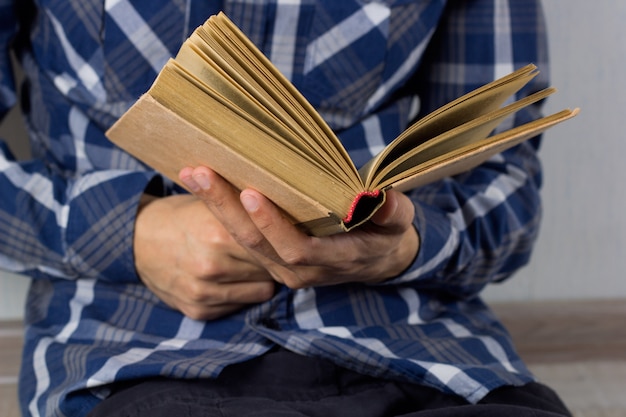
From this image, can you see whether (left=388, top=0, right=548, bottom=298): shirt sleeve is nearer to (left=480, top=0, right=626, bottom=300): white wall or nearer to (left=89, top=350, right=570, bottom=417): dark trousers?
(left=89, top=350, right=570, bottom=417): dark trousers

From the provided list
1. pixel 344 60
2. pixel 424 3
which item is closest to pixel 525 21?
pixel 424 3

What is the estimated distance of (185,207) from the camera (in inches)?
30.6

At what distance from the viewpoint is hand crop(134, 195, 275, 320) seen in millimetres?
749

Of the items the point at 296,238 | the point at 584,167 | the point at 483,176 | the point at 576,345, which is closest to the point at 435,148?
the point at 296,238

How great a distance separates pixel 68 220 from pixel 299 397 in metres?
0.31

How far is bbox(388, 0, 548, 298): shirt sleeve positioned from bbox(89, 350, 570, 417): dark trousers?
0.13 m

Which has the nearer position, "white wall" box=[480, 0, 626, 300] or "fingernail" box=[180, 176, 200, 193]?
"fingernail" box=[180, 176, 200, 193]

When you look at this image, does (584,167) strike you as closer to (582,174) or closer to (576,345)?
(582,174)

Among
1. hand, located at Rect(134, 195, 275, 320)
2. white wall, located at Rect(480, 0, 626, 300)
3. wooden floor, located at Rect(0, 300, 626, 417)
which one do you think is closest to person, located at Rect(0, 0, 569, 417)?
hand, located at Rect(134, 195, 275, 320)

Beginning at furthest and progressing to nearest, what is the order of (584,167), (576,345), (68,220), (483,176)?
1. (576,345)
2. (584,167)
3. (483,176)
4. (68,220)

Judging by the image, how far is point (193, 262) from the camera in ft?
2.48

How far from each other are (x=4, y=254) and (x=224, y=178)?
0.37 meters

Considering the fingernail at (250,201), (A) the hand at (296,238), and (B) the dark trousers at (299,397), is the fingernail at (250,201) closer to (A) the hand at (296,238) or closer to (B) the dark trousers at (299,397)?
(A) the hand at (296,238)

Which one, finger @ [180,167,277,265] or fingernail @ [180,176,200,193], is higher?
fingernail @ [180,176,200,193]
